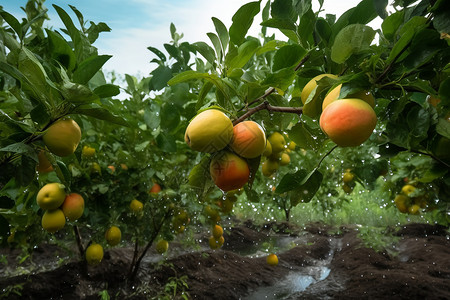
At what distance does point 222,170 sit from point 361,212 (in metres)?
6.91

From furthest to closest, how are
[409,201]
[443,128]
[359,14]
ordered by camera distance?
[409,201]
[359,14]
[443,128]

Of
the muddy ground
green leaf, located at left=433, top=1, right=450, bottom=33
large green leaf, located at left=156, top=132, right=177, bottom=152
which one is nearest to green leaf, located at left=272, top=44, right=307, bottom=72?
green leaf, located at left=433, top=1, right=450, bottom=33

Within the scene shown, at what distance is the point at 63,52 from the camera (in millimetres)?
815

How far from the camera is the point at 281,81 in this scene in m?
0.60

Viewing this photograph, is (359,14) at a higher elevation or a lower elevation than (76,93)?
higher

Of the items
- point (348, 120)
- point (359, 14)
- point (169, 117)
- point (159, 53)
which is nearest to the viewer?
point (348, 120)

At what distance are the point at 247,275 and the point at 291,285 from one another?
0.40m

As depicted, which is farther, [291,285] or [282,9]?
[291,285]

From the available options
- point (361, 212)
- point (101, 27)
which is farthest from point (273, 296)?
point (361, 212)

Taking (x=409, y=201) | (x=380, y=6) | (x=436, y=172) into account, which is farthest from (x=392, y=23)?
(x=409, y=201)

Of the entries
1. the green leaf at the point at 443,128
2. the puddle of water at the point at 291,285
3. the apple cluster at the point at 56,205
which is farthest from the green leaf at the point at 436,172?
the puddle of water at the point at 291,285

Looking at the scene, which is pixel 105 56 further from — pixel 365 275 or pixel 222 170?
pixel 365 275

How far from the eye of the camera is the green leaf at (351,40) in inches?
20.9

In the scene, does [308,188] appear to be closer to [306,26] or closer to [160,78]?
[306,26]
